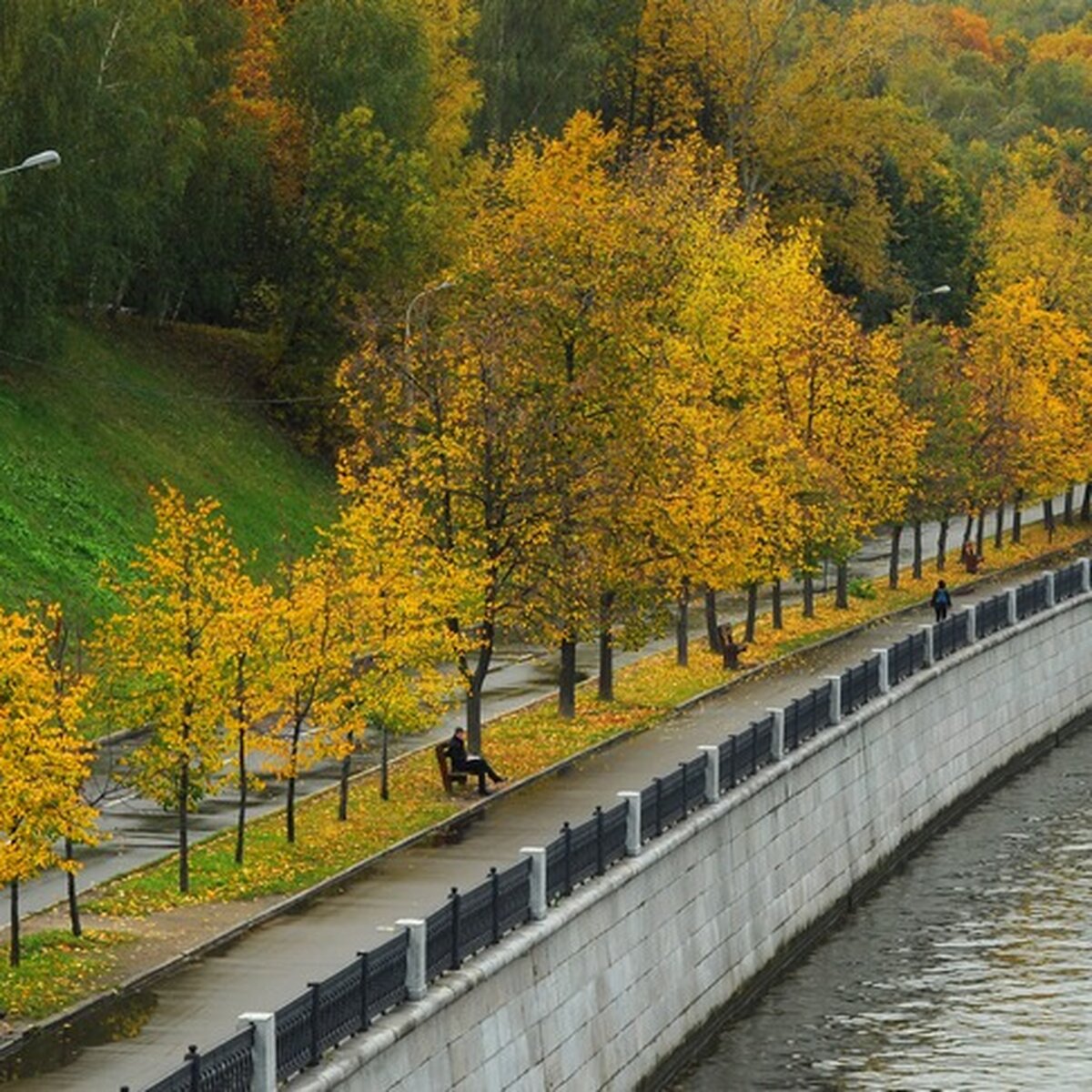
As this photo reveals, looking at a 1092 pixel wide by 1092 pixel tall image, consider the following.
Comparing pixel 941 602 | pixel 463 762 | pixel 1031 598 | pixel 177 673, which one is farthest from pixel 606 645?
pixel 177 673

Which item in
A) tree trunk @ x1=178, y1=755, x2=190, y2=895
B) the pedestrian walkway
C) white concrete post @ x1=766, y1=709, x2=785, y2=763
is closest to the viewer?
the pedestrian walkway

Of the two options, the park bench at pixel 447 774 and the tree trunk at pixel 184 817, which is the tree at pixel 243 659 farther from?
the park bench at pixel 447 774

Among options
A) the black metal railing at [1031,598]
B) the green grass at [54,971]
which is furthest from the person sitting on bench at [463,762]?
the black metal railing at [1031,598]

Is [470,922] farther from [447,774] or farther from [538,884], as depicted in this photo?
[447,774]

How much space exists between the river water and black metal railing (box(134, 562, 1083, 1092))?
11.4 feet

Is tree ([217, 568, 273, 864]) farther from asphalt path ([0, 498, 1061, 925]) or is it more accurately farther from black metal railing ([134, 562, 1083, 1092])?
black metal railing ([134, 562, 1083, 1092])

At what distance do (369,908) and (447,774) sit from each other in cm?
974

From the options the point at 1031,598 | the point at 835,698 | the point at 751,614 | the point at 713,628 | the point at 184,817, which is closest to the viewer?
the point at 184,817

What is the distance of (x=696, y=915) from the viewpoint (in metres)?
41.8

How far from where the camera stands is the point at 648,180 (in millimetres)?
89625

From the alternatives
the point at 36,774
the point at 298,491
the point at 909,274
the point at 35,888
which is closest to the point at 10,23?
the point at 298,491

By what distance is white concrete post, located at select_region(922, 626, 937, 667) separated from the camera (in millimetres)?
63844

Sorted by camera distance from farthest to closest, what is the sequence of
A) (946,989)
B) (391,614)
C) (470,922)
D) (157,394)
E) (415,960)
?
(157,394), (391,614), (946,989), (470,922), (415,960)

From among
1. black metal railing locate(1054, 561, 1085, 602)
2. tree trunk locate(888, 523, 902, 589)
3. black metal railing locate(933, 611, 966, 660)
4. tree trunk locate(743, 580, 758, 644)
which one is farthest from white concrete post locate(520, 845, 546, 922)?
tree trunk locate(888, 523, 902, 589)
